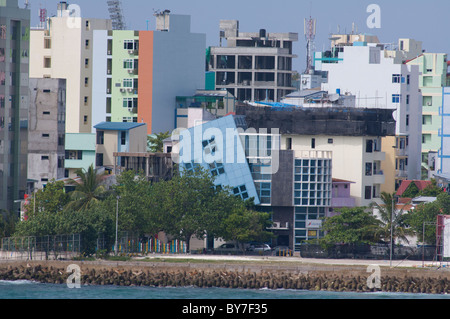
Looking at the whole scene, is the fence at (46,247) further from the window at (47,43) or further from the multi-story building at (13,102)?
the window at (47,43)

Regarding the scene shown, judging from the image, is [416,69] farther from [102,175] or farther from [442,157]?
[102,175]

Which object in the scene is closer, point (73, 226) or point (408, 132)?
point (73, 226)

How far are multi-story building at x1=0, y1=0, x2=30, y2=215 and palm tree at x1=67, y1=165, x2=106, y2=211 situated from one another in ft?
Answer: 25.6

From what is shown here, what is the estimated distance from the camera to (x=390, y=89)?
123m

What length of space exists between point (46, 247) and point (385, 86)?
161ft

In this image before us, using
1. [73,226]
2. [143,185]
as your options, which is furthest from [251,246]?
[73,226]

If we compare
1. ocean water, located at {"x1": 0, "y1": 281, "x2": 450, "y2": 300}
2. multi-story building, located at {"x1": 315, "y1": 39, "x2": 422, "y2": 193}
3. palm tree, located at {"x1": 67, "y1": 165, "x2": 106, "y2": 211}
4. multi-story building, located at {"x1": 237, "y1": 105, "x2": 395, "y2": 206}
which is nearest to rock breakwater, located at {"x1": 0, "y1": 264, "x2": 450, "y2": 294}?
ocean water, located at {"x1": 0, "y1": 281, "x2": 450, "y2": 300}

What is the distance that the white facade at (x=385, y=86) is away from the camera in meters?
123

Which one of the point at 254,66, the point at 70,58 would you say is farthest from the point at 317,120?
the point at 254,66

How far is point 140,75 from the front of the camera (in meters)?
126

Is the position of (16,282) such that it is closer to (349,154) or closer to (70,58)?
(349,154)

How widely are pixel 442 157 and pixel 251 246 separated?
78.6ft

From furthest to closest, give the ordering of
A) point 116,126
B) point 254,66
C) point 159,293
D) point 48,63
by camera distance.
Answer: point 254,66 < point 48,63 < point 116,126 < point 159,293

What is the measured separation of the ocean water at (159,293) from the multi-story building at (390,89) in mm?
41222
